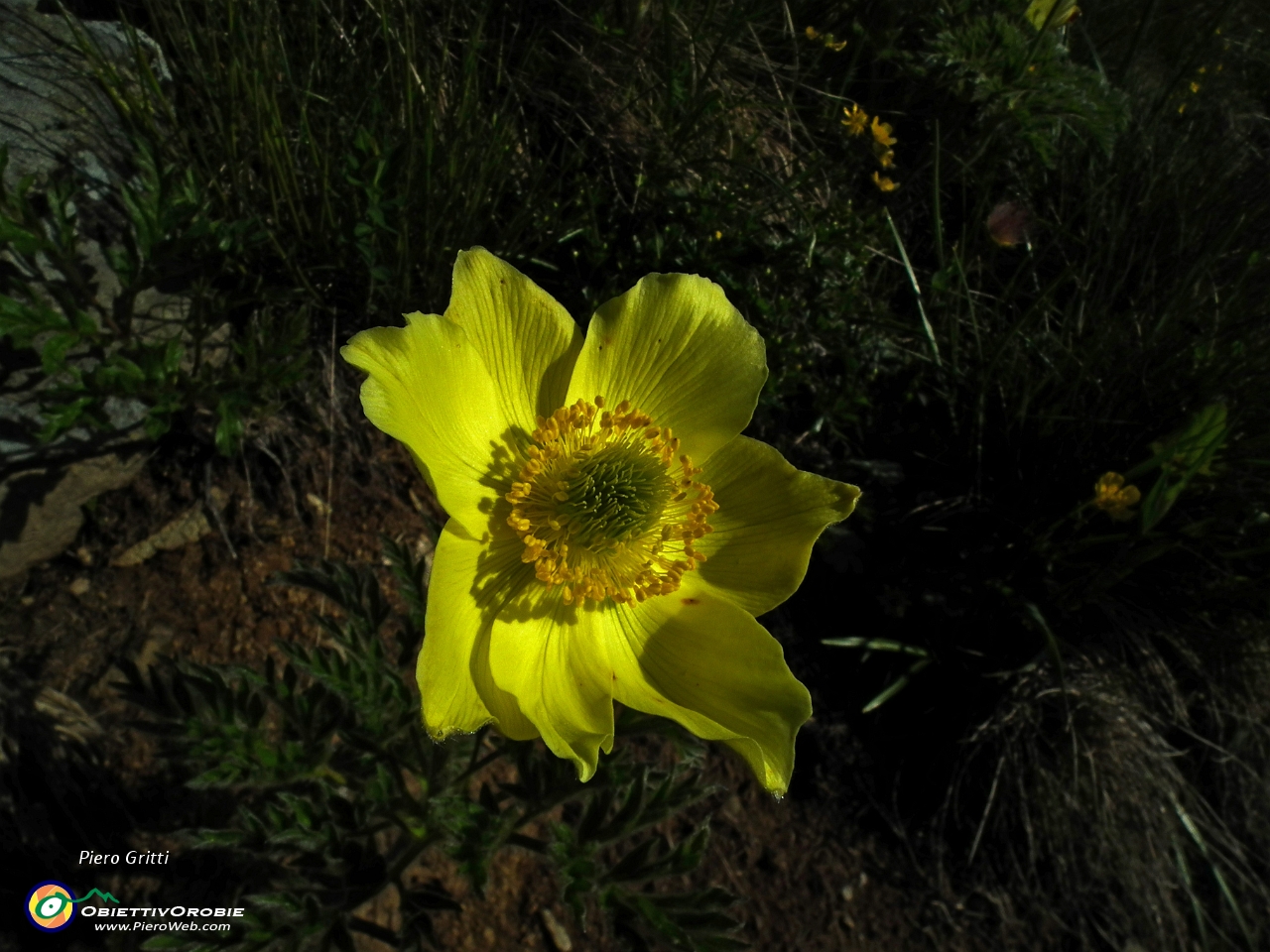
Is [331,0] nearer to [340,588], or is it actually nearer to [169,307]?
[169,307]

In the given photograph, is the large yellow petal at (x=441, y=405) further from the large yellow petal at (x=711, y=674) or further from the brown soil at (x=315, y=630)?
the brown soil at (x=315, y=630)

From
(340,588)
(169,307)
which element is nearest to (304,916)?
(340,588)

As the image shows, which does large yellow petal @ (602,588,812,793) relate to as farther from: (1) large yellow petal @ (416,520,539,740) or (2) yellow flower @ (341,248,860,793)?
(1) large yellow petal @ (416,520,539,740)

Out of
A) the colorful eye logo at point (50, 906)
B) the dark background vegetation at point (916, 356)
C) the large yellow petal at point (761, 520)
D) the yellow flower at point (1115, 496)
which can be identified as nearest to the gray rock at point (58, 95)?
the dark background vegetation at point (916, 356)

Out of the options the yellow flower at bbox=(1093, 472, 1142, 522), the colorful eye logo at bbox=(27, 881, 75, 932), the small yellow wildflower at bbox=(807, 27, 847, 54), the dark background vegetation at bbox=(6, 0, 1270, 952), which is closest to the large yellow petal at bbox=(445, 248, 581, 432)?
the dark background vegetation at bbox=(6, 0, 1270, 952)

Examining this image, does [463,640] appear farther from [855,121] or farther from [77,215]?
[855,121]

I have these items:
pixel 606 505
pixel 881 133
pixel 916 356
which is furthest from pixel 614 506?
pixel 881 133
